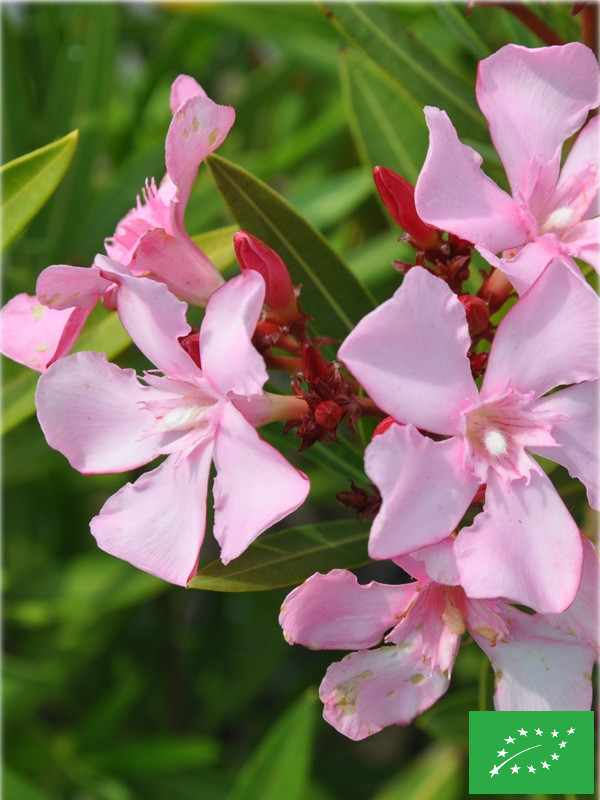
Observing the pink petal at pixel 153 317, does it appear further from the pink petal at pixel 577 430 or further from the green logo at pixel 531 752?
the green logo at pixel 531 752

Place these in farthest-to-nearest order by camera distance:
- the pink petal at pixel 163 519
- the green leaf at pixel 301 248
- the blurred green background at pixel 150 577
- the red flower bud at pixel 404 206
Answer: the blurred green background at pixel 150 577
the green leaf at pixel 301 248
the red flower bud at pixel 404 206
the pink petal at pixel 163 519

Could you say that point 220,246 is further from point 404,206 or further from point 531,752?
point 531,752

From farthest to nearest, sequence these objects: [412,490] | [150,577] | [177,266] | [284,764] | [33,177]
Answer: [150,577], [284,764], [33,177], [177,266], [412,490]

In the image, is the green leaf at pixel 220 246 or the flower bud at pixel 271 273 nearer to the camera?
the flower bud at pixel 271 273

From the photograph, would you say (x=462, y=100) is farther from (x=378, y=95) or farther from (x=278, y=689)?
(x=278, y=689)

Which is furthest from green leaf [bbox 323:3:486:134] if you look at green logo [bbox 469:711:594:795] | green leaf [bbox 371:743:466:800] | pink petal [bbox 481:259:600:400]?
green leaf [bbox 371:743:466:800]

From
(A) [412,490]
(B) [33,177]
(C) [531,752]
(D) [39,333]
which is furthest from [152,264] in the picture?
(C) [531,752]

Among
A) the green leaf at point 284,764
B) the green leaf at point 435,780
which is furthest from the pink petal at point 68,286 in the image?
the green leaf at point 435,780

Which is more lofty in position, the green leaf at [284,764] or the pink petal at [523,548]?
the pink petal at [523,548]
